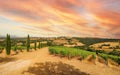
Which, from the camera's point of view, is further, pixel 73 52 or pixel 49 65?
pixel 73 52

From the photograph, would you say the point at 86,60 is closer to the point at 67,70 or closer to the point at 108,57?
the point at 108,57

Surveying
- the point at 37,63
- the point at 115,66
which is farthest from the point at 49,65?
the point at 115,66

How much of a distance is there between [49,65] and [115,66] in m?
17.3

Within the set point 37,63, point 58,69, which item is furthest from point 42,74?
point 37,63

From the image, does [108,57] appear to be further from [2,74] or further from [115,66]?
[2,74]

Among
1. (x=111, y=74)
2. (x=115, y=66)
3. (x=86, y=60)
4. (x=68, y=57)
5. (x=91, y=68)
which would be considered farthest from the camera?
(x=68, y=57)

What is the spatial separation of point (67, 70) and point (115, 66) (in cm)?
1433

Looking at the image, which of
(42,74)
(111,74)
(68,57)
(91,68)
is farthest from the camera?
(68,57)

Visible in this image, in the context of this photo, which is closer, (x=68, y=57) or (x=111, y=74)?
(x=111, y=74)

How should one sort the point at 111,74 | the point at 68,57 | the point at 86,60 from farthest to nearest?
1. the point at 68,57
2. the point at 86,60
3. the point at 111,74

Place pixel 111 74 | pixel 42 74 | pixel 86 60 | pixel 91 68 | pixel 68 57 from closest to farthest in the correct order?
1. pixel 42 74
2. pixel 111 74
3. pixel 91 68
4. pixel 86 60
5. pixel 68 57

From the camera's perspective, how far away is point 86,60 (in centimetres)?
4481

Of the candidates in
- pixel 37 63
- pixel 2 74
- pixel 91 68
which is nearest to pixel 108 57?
pixel 91 68

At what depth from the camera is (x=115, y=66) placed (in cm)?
4197
